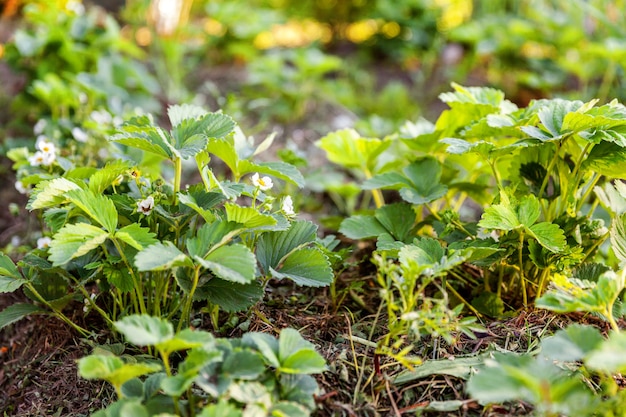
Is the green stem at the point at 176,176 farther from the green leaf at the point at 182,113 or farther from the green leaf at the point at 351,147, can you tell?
the green leaf at the point at 351,147

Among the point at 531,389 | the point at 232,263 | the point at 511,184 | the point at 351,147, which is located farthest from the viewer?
the point at 351,147

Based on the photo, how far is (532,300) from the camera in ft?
4.31

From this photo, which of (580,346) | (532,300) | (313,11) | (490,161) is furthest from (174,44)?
(580,346)

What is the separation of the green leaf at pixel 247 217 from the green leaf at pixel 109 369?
12.4 inches

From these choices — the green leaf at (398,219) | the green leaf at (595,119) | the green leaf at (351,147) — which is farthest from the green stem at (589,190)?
the green leaf at (351,147)

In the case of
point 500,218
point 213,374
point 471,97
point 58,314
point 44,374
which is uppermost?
point 471,97

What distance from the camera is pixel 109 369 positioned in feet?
2.93

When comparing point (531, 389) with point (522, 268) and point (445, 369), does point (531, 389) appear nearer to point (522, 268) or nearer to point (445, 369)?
point (445, 369)

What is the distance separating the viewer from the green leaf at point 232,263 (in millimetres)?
960

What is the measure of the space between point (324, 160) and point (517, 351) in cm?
134

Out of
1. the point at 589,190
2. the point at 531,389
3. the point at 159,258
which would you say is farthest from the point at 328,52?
the point at 531,389

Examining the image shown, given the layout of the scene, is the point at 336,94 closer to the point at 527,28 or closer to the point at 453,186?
the point at 527,28

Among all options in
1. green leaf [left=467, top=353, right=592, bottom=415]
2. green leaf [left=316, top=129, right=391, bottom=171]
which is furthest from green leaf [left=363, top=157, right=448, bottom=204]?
green leaf [left=467, top=353, right=592, bottom=415]

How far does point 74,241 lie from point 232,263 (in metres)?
0.29
